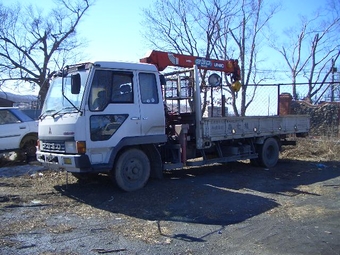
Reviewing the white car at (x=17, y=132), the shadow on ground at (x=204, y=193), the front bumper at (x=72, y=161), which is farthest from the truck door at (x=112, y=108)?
the white car at (x=17, y=132)

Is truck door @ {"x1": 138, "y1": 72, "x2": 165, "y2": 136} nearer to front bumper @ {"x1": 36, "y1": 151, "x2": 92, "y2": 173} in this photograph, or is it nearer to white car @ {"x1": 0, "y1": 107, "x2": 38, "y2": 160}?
front bumper @ {"x1": 36, "y1": 151, "x2": 92, "y2": 173}

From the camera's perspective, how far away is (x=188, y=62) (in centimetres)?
958

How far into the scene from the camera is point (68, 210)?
21.5 feet

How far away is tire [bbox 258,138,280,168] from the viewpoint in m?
10.8

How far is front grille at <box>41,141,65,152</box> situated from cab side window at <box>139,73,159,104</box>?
1891mm

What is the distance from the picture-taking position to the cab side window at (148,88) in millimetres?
7781

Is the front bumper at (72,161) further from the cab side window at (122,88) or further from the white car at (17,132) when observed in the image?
the white car at (17,132)

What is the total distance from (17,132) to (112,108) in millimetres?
5515

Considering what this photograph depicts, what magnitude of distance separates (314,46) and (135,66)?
3268 centimetres

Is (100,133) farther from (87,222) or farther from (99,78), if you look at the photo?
(87,222)

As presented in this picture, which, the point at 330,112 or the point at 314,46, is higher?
the point at 314,46

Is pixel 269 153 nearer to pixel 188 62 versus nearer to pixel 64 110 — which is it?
pixel 188 62

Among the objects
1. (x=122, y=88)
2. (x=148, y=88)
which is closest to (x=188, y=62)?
(x=148, y=88)

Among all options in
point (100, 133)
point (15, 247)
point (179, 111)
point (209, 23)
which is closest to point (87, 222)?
point (15, 247)
